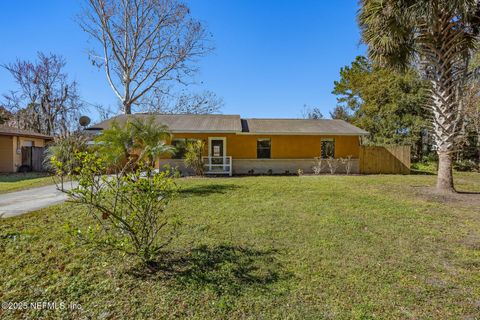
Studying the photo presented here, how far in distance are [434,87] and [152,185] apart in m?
10.7

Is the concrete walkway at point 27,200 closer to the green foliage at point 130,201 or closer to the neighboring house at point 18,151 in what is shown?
the green foliage at point 130,201

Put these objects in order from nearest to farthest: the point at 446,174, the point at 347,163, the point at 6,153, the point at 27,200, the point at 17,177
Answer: the point at 27,200, the point at 446,174, the point at 17,177, the point at 347,163, the point at 6,153

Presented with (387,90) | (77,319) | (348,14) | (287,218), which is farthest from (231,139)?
(387,90)

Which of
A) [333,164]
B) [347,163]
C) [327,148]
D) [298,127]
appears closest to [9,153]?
[298,127]

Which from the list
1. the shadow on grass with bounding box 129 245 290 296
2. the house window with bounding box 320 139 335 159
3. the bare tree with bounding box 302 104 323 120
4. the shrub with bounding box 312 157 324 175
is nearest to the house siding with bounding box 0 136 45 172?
the shadow on grass with bounding box 129 245 290 296

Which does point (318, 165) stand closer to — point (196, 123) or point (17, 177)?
point (196, 123)

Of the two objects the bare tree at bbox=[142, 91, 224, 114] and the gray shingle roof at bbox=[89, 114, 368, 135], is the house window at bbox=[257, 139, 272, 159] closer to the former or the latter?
the gray shingle roof at bbox=[89, 114, 368, 135]

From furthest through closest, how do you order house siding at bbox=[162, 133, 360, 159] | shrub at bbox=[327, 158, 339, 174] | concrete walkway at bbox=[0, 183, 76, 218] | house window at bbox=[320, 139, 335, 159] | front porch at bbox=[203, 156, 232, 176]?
1. house window at bbox=[320, 139, 335, 159]
2. house siding at bbox=[162, 133, 360, 159]
3. shrub at bbox=[327, 158, 339, 174]
4. front porch at bbox=[203, 156, 232, 176]
5. concrete walkway at bbox=[0, 183, 76, 218]

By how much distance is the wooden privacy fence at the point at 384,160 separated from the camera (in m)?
16.4

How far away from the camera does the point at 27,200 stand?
26.8ft

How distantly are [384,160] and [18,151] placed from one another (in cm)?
2578

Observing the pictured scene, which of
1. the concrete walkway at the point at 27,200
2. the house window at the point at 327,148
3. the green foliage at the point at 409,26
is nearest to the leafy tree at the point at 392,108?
the house window at the point at 327,148

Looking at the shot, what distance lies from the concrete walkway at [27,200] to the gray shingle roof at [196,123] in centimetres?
531

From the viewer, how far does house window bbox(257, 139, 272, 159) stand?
54.0 feet
